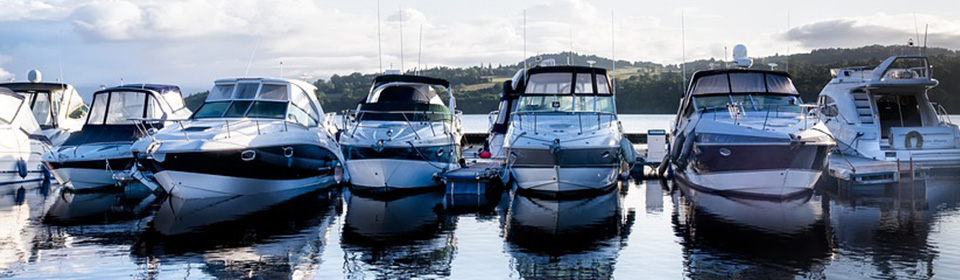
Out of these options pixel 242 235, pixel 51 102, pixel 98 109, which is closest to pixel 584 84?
pixel 242 235

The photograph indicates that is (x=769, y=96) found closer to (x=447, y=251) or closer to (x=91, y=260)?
(x=447, y=251)

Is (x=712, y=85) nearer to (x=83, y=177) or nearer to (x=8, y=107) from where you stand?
(x=83, y=177)

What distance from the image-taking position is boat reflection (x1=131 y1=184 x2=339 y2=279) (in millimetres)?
13305

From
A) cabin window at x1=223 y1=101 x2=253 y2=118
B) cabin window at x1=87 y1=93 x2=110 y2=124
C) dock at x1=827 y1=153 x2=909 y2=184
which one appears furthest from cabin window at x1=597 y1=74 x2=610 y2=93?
cabin window at x1=87 y1=93 x2=110 y2=124

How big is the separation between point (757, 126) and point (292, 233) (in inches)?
460

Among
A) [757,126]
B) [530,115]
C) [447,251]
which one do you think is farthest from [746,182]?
[447,251]

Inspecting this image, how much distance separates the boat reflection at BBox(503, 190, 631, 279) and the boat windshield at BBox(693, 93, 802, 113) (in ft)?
13.2

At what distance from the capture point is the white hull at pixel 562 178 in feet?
67.6

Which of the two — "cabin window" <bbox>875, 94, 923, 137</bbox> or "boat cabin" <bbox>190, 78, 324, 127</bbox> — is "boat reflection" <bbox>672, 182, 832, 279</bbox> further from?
"boat cabin" <bbox>190, 78, 324, 127</bbox>

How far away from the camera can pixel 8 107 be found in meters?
28.6

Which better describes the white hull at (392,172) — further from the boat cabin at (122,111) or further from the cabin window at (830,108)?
the cabin window at (830,108)

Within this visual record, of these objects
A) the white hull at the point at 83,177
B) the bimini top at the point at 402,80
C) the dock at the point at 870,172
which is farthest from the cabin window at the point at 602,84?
the white hull at the point at 83,177

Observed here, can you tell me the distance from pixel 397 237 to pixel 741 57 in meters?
15.2

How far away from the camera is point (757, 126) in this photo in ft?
66.7
